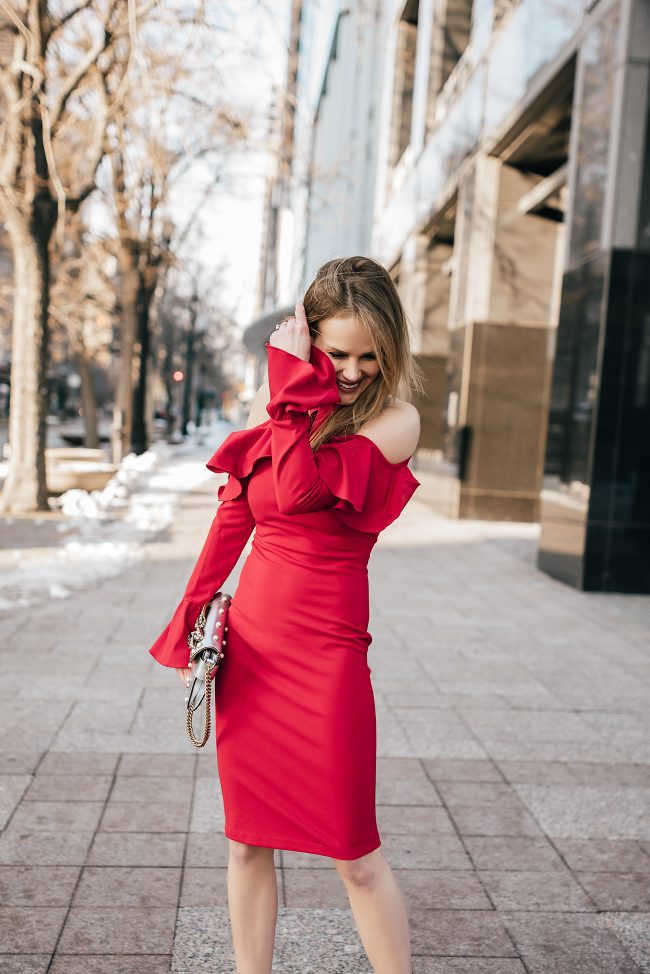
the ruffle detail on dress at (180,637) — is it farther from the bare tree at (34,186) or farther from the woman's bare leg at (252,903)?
the bare tree at (34,186)

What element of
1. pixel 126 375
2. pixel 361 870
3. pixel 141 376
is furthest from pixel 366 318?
pixel 141 376

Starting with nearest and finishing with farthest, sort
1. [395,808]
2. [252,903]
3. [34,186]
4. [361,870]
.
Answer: [361,870]
[252,903]
[395,808]
[34,186]

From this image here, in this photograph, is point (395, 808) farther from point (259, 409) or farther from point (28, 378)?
point (28, 378)

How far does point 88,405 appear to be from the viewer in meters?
26.4

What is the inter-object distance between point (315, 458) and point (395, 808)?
2.17 m

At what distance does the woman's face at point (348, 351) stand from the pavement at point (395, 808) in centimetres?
161

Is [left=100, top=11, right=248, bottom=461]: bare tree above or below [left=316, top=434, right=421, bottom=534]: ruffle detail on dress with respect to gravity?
above

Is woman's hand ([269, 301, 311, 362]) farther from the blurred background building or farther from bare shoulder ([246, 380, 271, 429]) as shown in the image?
the blurred background building

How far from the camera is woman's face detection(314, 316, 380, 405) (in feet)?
7.37

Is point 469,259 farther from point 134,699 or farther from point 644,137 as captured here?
point 134,699

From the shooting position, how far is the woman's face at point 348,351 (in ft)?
7.37

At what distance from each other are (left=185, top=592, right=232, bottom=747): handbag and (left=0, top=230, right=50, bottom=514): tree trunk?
35.4 feet

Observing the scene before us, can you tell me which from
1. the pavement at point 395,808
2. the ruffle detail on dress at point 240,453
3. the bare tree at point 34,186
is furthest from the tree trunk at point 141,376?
the ruffle detail on dress at point 240,453

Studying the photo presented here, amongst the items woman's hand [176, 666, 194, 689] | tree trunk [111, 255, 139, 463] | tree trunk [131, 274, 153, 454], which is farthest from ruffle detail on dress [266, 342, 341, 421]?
tree trunk [131, 274, 153, 454]
